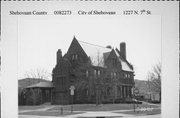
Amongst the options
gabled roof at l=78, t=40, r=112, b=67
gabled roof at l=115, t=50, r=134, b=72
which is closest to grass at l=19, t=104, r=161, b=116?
gabled roof at l=115, t=50, r=134, b=72

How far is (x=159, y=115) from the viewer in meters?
6.24

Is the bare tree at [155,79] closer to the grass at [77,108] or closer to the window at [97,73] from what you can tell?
the grass at [77,108]

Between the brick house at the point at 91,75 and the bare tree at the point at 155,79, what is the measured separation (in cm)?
39

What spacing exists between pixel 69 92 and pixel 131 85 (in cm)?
130

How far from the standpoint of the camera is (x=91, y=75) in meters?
6.44

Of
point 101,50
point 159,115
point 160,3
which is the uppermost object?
point 160,3

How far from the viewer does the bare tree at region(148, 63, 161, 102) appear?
625cm

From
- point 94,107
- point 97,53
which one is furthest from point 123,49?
point 94,107

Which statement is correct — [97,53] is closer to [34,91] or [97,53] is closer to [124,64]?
[124,64]

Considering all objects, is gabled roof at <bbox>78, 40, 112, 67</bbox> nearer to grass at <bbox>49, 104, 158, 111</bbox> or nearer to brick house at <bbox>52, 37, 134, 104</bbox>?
brick house at <bbox>52, 37, 134, 104</bbox>

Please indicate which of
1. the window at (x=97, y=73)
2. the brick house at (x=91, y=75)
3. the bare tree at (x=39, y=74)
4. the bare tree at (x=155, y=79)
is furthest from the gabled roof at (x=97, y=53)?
the bare tree at (x=39, y=74)

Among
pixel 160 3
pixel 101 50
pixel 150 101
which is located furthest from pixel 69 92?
pixel 160 3

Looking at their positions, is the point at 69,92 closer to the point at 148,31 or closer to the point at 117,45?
the point at 117,45

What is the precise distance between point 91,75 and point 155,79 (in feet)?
4.31
